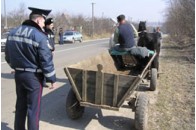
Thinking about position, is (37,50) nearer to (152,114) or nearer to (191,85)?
(152,114)

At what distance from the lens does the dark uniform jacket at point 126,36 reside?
827cm

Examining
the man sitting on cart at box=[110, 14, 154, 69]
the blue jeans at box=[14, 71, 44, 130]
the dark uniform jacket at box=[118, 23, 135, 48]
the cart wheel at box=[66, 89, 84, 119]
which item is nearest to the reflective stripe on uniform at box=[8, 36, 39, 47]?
the blue jeans at box=[14, 71, 44, 130]

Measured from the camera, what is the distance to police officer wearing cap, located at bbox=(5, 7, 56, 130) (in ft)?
15.6

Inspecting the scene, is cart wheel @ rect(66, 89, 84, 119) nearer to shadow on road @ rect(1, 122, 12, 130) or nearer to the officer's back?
shadow on road @ rect(1, 122, 12, 130)

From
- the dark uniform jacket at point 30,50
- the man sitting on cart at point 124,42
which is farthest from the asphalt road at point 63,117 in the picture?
the man sitting on cart at point 124,42

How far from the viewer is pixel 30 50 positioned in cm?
475

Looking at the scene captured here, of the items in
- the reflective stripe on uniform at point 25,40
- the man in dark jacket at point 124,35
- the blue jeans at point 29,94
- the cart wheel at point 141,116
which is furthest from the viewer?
the man in dark jacket at point 124,35

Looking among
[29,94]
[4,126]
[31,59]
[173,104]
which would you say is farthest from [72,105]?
[173,104]

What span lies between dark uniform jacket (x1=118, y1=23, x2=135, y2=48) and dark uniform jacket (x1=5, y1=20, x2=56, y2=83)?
3.68 meters

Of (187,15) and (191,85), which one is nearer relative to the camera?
(191,85)

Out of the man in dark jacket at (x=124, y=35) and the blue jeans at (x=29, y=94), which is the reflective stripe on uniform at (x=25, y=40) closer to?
the blue jeans at (x=29, y=94)

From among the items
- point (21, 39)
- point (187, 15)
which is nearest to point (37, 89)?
point (21, 39)

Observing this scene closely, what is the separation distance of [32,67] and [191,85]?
21.1ft

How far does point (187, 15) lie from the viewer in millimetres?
23984
